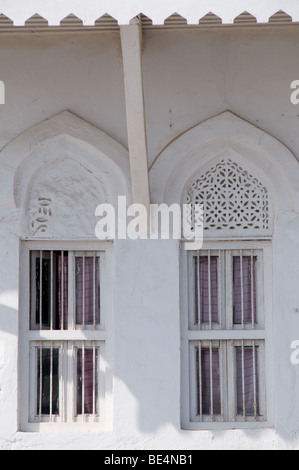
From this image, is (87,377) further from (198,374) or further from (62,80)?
(62,80)

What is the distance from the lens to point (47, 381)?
21.3 feet

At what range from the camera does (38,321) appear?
6539 mm

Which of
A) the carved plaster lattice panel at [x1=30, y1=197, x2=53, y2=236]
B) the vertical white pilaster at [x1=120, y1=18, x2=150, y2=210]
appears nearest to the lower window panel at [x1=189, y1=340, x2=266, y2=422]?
the vertical white pilaster at [x1=120, y1=18, x2=150, y2=210]

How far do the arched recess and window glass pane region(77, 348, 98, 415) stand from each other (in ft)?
2.79

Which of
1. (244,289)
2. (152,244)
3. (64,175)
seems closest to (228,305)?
(244,289)

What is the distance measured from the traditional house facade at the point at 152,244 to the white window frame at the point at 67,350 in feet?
0.03

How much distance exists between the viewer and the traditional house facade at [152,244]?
6336 millimetres

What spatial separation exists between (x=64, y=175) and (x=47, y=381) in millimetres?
1487

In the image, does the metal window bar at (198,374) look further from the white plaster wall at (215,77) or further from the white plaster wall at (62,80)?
the white plaster wall at (62,80)

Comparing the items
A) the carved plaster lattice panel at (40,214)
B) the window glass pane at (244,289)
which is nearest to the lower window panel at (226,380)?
the window glass pane at (244,289)
